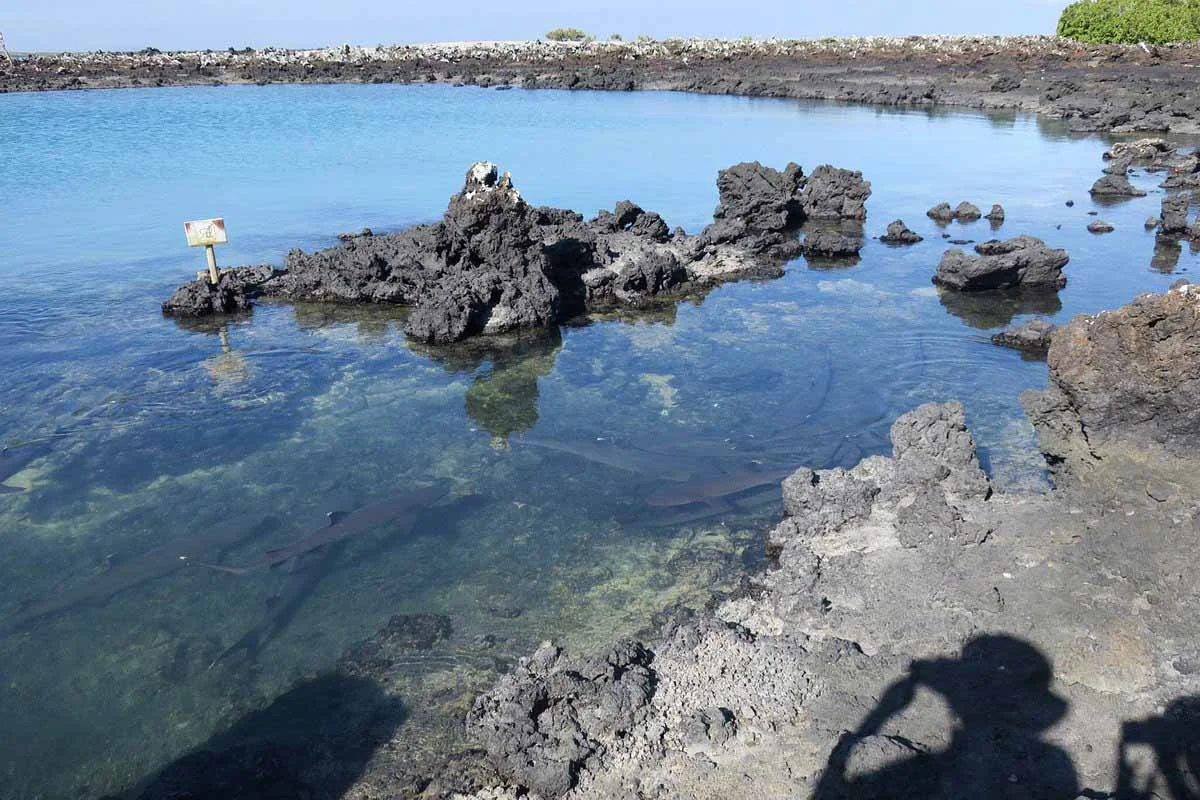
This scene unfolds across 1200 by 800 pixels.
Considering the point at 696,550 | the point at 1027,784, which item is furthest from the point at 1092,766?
the point at 696,550

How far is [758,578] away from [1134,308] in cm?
423

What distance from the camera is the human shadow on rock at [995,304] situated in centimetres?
1502

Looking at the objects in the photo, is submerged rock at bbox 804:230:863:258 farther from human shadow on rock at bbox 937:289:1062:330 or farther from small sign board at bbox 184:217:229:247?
small sign board at bbox 184:217:229:247

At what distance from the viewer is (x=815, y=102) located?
175 feet

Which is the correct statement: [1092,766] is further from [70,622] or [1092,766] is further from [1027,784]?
[70,622]

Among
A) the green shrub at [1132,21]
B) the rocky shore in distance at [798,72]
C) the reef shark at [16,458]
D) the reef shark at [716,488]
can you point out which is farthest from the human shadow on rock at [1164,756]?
the green shrub at [1132,21]

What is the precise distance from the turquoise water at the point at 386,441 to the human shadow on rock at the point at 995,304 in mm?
208

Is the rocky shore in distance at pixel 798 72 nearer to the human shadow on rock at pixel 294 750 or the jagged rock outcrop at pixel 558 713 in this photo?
the jagged rock outcrop at pixel 558 713

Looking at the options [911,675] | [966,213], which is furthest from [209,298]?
[966,213]

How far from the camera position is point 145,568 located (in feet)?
26.6

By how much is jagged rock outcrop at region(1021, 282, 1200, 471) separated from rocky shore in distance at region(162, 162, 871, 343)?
26.7 feet

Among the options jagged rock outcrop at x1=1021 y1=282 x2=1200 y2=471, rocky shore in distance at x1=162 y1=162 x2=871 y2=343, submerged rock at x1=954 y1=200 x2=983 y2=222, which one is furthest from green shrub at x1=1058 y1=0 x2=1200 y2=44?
jagged rock outcrop at x1=1021 y1=282 x2=1200 y2=471

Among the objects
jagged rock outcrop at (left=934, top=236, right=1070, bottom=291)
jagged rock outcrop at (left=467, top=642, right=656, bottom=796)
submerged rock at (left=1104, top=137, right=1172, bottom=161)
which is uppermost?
submerged rock at (left=1104, top=137, right=1172, bottom=161)

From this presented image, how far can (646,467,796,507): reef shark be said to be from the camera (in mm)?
9242
